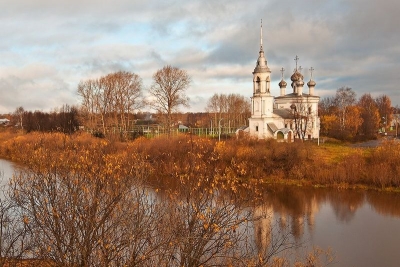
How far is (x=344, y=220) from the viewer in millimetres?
16047

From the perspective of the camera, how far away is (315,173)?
79.3 feet

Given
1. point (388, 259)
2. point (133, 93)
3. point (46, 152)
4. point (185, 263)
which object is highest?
point (133, 93)

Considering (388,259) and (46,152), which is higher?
(46,152)

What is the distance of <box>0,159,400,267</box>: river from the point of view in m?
12.2

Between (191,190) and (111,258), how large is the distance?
205 cm

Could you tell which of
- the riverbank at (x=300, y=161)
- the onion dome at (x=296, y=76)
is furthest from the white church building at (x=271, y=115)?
the riverbank at (x=300, y=161)

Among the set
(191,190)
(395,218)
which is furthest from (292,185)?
(191,190)

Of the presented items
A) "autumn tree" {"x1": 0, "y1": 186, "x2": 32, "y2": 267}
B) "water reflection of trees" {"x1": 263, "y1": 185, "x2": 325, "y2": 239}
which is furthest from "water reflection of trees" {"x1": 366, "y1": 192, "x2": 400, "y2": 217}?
"autumn tree" {"x1": 0, "y1": 186, "x2": 32, "y2": 267}

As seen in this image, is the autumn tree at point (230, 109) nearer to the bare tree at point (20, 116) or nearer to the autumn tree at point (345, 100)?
the autumn tree at point (345, 100)

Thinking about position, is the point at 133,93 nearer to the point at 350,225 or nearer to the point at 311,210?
the point at 311,210

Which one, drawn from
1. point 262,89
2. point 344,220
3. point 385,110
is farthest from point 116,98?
point 385,110

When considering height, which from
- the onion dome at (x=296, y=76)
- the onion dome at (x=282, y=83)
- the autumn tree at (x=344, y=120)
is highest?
the onion dome at (x=296, y=76)

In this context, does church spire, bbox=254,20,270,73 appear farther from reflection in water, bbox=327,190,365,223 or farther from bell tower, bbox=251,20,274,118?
reflection in water, bbox=327,190,365,223

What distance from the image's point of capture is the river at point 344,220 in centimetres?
1225
